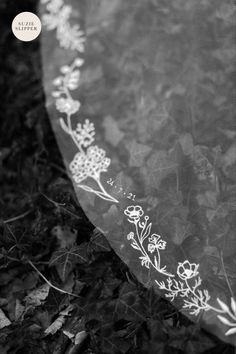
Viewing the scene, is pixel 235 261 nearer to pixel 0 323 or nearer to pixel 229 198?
pixel 229 198

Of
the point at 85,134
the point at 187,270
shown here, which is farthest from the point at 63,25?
the point at 187,270

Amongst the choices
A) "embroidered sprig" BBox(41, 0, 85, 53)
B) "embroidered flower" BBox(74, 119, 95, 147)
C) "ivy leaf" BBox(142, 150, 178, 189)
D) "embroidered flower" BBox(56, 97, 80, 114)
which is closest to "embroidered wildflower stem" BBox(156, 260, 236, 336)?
"ivy leaf" BBox(142, 150, 178, 189)

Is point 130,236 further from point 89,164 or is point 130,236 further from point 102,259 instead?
point 89,164

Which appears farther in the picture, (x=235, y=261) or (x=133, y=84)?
(x=133, y=84)

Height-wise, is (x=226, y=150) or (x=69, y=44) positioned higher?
(x=69, y=44)

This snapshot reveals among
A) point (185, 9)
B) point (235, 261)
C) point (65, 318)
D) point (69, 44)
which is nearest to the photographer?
point (235, 261)

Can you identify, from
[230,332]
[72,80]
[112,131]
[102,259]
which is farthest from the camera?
[72,80]

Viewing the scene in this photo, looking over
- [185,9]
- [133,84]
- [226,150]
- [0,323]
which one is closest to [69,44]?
[133,84]
